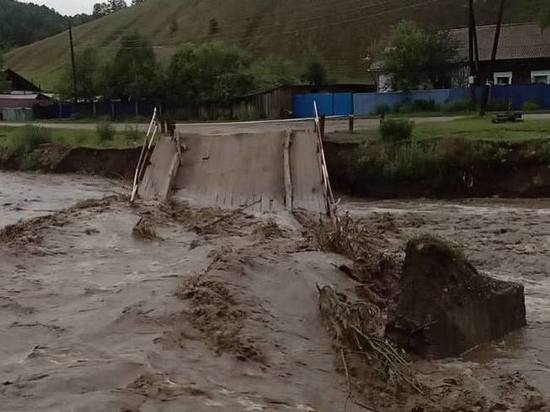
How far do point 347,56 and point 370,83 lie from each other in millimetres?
13301

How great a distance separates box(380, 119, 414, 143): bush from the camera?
23.8m

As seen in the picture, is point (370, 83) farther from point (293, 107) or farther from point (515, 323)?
point (515, 323)

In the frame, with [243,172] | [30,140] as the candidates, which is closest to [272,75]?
[30,140]

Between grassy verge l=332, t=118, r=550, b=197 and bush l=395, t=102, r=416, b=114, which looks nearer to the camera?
grassy verge l=332, t=118, r=550, b=197

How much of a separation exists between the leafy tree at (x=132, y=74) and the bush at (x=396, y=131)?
3120 cm

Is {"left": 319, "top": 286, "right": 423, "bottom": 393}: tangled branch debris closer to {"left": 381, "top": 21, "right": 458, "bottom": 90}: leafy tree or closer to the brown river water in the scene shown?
the brown river water

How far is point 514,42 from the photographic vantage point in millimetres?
55156

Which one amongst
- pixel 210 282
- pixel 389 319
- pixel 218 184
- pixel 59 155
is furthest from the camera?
pixel 59 155

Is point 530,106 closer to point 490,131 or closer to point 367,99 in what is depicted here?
point 367,99

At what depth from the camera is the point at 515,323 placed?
994 cm

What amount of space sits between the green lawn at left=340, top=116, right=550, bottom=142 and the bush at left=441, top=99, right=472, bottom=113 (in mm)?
13569

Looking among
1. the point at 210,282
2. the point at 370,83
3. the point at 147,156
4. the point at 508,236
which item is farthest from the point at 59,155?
the point at 370,83

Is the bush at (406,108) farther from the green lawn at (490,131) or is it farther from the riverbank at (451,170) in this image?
the riverbank at (451,170)

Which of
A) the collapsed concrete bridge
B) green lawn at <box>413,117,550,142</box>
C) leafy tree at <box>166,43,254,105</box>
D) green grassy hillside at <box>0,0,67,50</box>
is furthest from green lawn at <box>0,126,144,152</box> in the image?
green grassy hillside at <box>0,0,67,50</box>
